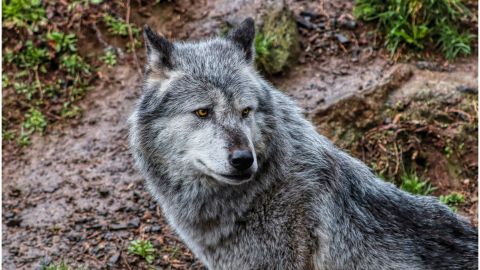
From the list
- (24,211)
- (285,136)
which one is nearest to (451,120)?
(285,136)

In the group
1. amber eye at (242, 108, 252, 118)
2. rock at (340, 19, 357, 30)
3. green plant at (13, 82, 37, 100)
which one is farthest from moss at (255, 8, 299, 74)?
amber eye at (242, 108, 252, 118)

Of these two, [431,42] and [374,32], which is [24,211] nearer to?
[374,32]

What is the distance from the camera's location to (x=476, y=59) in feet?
26.2

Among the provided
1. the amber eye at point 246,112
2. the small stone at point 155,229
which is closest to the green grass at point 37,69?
the small stone at point 155,229

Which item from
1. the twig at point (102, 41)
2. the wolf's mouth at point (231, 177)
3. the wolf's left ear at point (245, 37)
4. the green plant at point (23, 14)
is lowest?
the twig at point (102, 41)

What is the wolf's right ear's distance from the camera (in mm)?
4574

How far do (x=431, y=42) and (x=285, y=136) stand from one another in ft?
13.5

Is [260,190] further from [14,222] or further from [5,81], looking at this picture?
[5,81]

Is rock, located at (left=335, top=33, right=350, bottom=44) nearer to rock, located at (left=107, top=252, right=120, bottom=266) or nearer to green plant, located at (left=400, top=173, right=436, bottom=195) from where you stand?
green plant, located at (left=400, top=173, right=436, bottom=195)

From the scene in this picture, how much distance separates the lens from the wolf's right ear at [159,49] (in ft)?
15.0

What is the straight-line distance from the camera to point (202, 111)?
4.39 meters

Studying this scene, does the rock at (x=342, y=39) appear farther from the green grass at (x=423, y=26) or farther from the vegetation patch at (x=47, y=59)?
the vegetation patch at (x=47, y=59)

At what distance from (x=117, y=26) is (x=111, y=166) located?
6.91 feet

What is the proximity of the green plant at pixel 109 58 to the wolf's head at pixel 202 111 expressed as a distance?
3.56 metres
